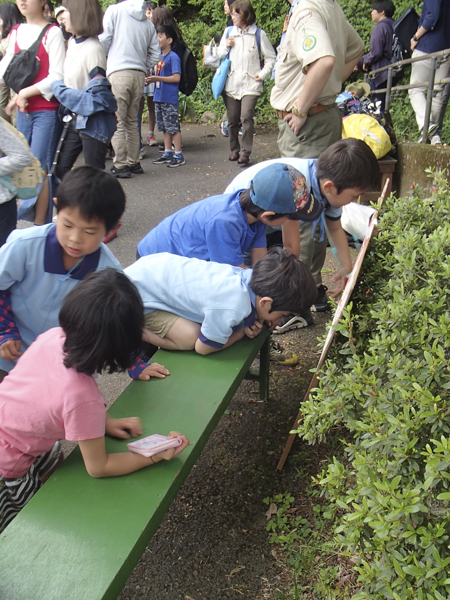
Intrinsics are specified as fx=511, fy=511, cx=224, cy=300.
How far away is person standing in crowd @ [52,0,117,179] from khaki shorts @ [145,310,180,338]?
265cm

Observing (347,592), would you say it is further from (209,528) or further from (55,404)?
(55,404)

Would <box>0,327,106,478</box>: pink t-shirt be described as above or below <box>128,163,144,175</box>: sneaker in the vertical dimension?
above

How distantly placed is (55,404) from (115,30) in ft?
19.0

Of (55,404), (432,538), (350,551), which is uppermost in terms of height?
(55,404)

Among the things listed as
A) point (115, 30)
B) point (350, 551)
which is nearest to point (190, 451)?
point (350, 551)

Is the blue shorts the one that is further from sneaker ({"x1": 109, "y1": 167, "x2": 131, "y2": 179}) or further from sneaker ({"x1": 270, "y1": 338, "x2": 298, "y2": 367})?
sneaker ({"x1": 270, "y1": 338, "x2": 298, "y2": 367})

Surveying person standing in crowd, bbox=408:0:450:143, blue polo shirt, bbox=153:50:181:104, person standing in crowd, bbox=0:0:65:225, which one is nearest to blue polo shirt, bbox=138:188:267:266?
person standing in crowd, bbox=0:0:65:225

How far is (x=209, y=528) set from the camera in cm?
228

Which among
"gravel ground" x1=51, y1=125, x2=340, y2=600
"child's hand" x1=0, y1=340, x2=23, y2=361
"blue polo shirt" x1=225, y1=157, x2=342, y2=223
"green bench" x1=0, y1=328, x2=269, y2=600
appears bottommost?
"gravel ground" x1=51, y1=125, x2=340, y2=600

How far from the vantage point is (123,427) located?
5.96 feet

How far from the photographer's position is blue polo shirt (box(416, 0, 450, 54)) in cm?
587

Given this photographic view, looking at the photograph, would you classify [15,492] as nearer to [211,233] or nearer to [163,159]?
[211,233]

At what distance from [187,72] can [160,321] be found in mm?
6085

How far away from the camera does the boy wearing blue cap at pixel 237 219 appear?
2494 mm
